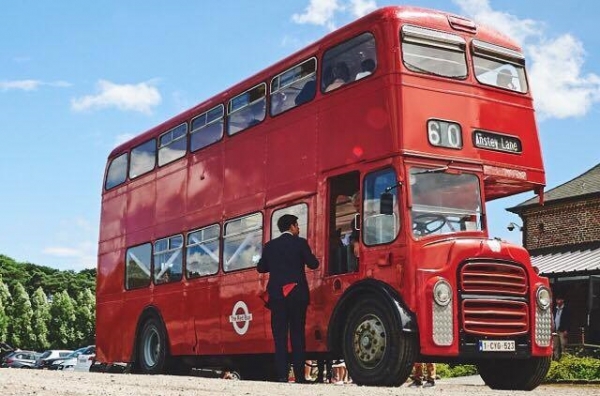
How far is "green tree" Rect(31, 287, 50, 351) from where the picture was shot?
260ft

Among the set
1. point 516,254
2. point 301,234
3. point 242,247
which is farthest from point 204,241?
point 516,254

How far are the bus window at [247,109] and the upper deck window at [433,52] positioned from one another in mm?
2961

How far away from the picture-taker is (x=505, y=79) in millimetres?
11805

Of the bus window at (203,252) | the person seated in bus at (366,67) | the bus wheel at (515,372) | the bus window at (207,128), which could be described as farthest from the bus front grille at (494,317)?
the bus window at (207,128)

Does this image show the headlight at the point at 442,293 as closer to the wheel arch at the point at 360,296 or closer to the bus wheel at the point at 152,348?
the wheel arch at the point at 360,296

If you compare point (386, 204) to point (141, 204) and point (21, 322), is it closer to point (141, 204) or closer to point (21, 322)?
point (141, 204)

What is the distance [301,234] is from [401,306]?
240 cm

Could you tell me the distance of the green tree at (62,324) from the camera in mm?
82125

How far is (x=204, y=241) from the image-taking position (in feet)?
47.4

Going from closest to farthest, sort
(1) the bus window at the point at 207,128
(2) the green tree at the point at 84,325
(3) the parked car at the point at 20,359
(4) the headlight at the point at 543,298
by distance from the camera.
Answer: (4) the headlight at the point at 543,298 < (1) the bus window at the point at 207,128 < (3) the parked car at the point at 20,359 < (2) the green tree at the point at 84,325

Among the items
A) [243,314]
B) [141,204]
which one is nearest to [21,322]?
[141,204]

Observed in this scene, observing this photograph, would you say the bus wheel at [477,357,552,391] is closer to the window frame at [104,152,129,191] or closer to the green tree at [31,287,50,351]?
the window frame at [104,152,129,191]

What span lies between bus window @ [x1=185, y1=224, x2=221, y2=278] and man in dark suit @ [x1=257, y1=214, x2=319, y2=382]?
3284mm

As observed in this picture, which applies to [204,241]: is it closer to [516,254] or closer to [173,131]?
[173,131]
